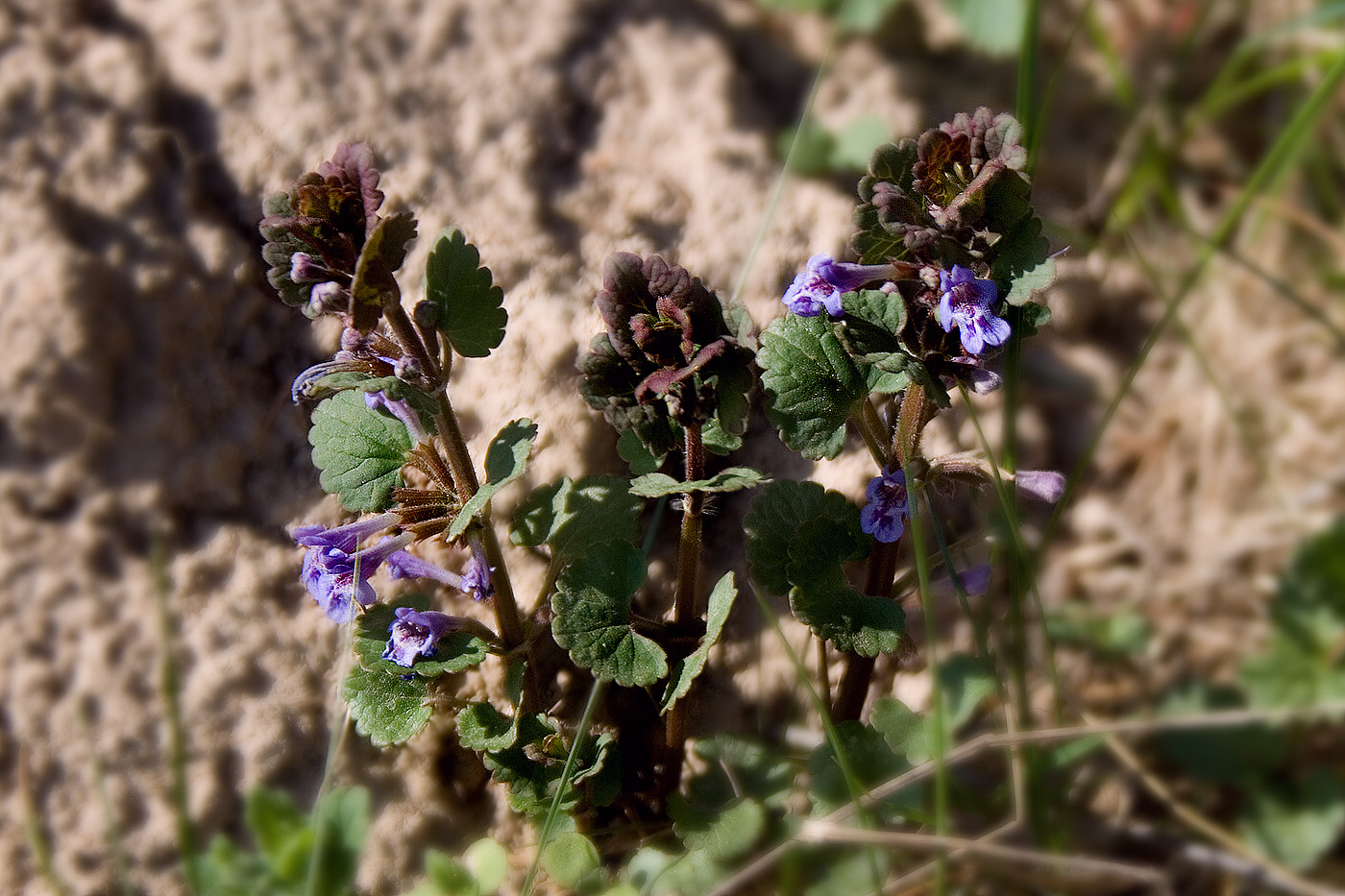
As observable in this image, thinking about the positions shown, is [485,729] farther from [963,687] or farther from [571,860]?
[963,687]

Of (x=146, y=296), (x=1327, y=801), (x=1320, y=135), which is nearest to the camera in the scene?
(x=146, y=296)

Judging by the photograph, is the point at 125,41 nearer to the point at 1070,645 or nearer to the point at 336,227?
the point at 336,227

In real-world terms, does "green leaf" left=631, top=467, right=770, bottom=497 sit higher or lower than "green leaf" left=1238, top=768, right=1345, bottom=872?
higher

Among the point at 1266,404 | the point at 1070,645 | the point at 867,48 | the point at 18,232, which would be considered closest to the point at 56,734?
the point at 18,232

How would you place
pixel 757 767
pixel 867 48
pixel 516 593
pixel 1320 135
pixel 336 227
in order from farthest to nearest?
pixel 1320 135 < pixel 867 48 < pixel 516 593 < pixel 757 767 < pixel 336 227

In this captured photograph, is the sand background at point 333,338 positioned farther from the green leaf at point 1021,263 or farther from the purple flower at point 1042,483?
the green leaf at point 1021,263

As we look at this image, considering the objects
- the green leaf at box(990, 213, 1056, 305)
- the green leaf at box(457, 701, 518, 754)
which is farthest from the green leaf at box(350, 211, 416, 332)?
the green leaf at box(990, 213, 1056, 305)

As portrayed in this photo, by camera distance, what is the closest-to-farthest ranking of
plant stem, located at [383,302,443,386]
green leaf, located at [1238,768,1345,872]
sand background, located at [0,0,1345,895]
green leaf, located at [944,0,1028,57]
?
plant stem, located at [383,302,443,386]
sand background, located at [0,0,1345,895]
green leaf, located at [1238,768,1345,872]
green leaf, located at [944,0,1028,57]

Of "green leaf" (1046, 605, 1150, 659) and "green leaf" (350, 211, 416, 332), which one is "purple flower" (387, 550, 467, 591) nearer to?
"green leaf" (350, 211, 416, 332)
